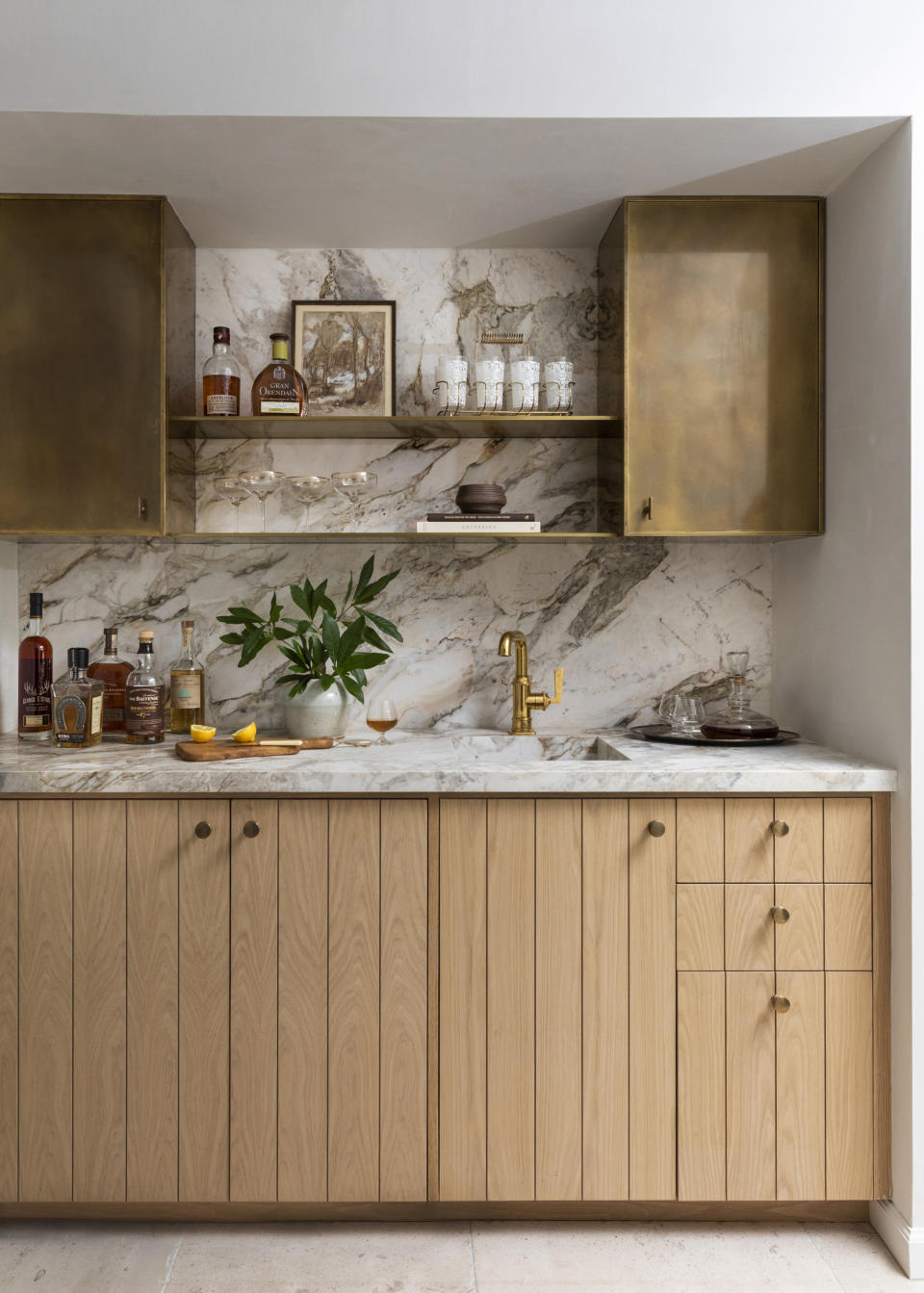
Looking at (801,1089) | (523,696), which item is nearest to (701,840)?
(801,1089)

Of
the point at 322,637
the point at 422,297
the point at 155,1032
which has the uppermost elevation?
the point at 422,297

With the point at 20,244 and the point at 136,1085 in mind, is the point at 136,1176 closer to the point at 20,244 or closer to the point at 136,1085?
the point at 136,1085

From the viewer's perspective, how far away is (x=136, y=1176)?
6.21ft

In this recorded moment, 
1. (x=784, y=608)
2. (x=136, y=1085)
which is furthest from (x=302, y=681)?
(x=784, y=608)

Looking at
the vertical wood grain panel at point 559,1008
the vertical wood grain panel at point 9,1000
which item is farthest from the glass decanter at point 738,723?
the vertical wood grain panel at point 9,1000

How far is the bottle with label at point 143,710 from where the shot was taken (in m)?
2.21

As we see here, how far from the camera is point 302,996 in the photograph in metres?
1.89

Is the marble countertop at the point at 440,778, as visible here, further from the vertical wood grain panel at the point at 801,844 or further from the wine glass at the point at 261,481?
the wine glass at the point at 261,481

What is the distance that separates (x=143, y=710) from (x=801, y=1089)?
169 centimetres

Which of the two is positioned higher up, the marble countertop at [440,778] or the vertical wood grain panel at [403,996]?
the marble countertop at [440,778]

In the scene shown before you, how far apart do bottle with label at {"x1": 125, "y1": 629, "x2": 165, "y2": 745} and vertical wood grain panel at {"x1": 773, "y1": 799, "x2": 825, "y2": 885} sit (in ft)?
4.74

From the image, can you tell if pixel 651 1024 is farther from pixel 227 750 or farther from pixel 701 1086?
pixel 227 750

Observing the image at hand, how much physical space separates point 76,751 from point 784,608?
6.01ft

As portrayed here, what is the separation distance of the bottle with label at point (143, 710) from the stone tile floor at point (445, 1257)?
1056mm
